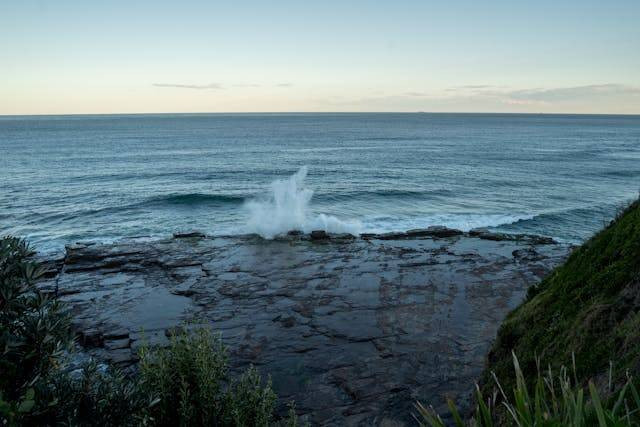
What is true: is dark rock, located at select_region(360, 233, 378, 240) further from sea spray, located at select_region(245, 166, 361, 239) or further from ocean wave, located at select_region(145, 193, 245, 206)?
ocean wave, located at select_region(145, 193, 245, 206)

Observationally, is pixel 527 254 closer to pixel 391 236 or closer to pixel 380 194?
pixel 391 236

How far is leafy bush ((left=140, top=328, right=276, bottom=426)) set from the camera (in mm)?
8586

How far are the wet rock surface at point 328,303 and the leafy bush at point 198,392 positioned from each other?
296 cm

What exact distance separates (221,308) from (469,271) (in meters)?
11.1

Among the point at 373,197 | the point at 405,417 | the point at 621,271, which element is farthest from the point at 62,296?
the point at 373,197

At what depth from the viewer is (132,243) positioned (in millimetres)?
26047

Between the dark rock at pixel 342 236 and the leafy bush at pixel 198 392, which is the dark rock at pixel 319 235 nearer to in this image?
the dark rock at pixel 342 236

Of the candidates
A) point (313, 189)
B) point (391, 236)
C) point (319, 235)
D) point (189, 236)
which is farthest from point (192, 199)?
point (391, 236)

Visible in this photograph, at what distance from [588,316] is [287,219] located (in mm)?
21935

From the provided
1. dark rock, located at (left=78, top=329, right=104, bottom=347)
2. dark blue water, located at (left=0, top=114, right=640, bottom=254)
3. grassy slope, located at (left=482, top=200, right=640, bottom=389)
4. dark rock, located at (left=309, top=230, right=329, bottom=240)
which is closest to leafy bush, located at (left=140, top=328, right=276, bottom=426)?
grassy slope, located at (left=482, top=200, right=640, bottom=389)

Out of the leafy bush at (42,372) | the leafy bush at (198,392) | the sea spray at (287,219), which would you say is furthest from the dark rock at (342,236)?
the leafy bush at (42,372)

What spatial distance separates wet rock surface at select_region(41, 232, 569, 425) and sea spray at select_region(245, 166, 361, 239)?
119cm

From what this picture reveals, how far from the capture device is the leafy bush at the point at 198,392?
8.59m

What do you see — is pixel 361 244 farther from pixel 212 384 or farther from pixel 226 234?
pixel 212 384
